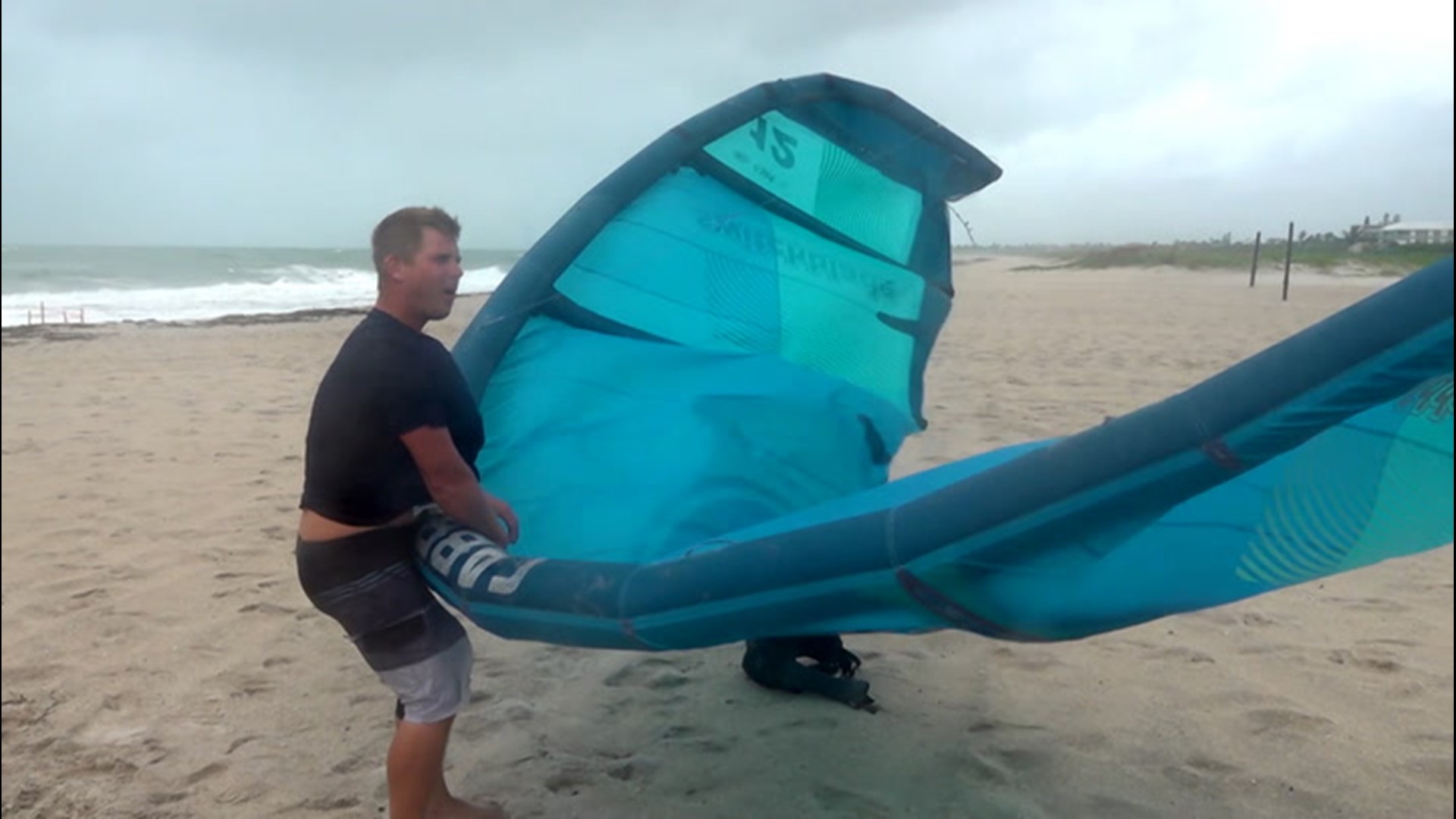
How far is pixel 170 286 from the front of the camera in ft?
111

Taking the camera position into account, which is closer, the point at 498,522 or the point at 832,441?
the point at 498,522

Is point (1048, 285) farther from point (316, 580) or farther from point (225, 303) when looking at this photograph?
point (316, 580)

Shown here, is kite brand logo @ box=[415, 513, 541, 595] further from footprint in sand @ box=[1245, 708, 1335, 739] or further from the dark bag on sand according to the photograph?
footprint in sand @ box=[1245, 708, 1335, 739]

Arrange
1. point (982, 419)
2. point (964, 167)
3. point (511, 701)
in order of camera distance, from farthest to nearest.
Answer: point (982, 419) → point (964, 167) → point (511, 701)

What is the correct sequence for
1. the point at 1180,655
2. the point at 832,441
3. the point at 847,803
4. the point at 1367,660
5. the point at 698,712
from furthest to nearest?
the point at 832,441 → the point at 1180,655 → the point at 1367,660 → the point at 698,712 → the point at 847,803

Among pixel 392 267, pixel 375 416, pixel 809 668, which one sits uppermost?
pixel 392 267

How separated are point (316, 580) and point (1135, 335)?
460 inches

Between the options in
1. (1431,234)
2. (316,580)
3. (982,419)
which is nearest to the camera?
(316,580)

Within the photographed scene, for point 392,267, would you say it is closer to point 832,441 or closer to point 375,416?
point 375,416

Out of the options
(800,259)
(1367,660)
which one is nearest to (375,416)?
(800,259)

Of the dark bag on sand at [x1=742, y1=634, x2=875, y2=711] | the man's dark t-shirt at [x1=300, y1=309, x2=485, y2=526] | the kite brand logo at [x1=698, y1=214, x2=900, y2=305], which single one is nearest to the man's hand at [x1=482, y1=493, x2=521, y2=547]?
the man's dark t-shirt at [x1=300, y1=309, x2=485, y2=526]

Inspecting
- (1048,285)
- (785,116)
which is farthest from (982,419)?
(1048,285)

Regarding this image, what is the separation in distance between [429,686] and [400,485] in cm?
44

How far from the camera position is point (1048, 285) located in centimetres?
2634
